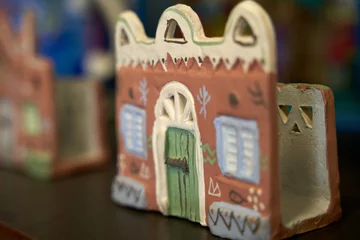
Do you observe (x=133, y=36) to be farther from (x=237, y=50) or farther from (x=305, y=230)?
(x=305, y=230)

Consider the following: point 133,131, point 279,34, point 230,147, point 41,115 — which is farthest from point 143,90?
point 279,34

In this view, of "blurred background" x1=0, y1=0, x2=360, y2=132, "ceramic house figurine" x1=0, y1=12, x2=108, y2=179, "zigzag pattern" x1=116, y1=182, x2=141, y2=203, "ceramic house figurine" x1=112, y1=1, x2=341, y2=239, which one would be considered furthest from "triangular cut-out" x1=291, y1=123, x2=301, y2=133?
"blurred background" x1=0, y1=0, x2=360, y2=132

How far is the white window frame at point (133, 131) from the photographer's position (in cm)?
77

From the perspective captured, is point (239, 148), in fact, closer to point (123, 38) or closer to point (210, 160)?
point (210, 160)

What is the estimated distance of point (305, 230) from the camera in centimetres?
66

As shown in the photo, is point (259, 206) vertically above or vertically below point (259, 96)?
below

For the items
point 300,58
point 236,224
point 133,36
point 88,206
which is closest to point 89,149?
point 88,206

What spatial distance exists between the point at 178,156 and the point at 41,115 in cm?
43

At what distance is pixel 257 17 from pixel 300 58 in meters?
1.12

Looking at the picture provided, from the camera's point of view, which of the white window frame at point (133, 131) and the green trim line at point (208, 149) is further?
the white window frame at point (133, 131)

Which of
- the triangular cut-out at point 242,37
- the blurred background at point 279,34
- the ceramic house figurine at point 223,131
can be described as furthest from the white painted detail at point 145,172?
the blurred background at point 279,34

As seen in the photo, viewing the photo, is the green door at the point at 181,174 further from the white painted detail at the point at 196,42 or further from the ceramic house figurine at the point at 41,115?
the ceramic house figurine at the point at 41,115

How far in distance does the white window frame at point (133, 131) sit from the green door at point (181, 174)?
0.05m

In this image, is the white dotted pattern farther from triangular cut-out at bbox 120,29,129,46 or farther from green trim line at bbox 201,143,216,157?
triangular cut-out at bbox 120,29,129,46
